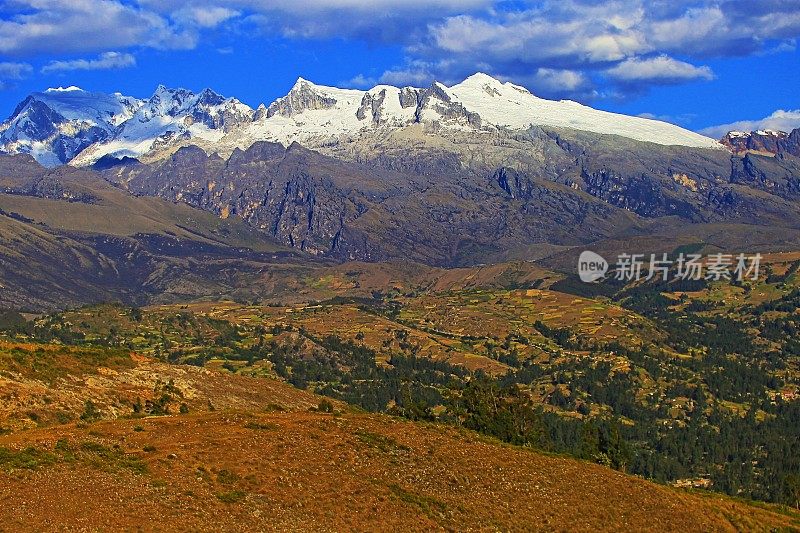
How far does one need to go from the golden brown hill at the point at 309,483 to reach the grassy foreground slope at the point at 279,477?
0.14 m

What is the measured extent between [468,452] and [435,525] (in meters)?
17.9

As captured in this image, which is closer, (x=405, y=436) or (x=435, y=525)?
(x=435, y=525)

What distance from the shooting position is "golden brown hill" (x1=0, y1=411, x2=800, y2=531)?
61.6m

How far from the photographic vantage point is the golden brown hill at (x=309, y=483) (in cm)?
6162

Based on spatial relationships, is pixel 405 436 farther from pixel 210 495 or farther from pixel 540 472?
pixel 210 495

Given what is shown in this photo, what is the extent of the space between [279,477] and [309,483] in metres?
2.01

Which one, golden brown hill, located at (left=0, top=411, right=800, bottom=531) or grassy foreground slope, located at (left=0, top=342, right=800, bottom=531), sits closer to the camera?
golden brown hill, located at (left=0, top=411, right=800, bottom=531)

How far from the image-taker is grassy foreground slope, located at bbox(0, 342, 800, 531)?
204ft

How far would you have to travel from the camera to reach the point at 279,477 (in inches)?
2808

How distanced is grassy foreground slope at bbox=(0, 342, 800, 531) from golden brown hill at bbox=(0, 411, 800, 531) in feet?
0.47

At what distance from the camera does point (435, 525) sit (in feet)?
229

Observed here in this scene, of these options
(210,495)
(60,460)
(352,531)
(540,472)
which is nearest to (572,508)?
(540,472)

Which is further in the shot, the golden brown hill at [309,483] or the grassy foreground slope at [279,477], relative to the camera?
the grassy foreground slope at [279,477]

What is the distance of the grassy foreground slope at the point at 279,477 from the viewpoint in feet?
204
